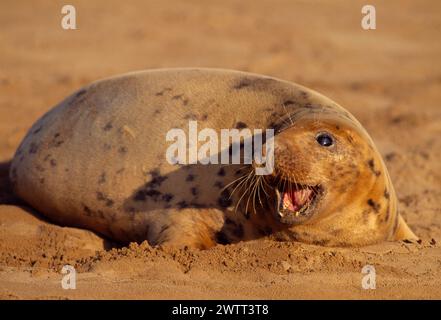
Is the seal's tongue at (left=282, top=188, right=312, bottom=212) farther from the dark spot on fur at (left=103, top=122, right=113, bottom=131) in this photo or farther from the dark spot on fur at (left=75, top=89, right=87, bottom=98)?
the dark spot on fur at (left=75, top=89, right=87, bottom=98)

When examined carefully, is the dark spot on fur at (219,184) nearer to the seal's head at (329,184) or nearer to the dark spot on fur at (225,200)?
the dark spot on fur at (225,200)

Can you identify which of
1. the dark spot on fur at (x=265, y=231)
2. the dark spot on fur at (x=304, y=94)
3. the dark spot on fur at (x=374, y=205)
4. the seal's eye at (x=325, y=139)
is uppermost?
the dark spot on fur at (x=304, y=94)

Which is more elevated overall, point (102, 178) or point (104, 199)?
point (102, 178)

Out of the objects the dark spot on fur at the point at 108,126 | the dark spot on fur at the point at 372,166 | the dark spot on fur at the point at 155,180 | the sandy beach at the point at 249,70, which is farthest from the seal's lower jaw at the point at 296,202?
the dark spot on fur at the point at 108,126

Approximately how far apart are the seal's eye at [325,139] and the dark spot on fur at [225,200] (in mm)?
641

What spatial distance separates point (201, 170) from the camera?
4.92 m

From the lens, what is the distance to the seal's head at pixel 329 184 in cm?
443

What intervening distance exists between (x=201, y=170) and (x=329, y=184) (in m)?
0.82

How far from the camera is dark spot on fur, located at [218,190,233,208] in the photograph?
4820mm

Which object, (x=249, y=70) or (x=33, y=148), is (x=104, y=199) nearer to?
(x=33, y=148)

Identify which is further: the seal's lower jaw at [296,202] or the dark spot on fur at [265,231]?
the dark spot on fur at [265,231]

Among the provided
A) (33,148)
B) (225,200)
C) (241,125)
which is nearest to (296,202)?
(225,200)
